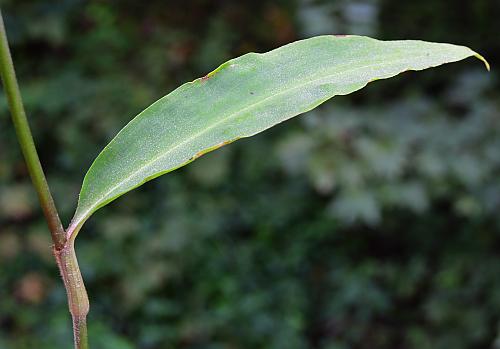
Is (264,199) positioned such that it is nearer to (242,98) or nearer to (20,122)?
(242,98)

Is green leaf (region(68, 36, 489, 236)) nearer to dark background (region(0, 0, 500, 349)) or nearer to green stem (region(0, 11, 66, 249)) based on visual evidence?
green stem (region(0, 11, 66, 249))

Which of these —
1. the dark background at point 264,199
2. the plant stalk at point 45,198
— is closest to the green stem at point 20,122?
the plant stalk at point 45,198

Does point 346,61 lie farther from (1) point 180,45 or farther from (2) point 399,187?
(1) point 180,45

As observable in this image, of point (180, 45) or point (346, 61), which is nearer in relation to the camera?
point (346, 61)

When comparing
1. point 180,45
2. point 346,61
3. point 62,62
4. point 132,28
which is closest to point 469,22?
point 180,45

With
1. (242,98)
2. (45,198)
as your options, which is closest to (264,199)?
(242,98)

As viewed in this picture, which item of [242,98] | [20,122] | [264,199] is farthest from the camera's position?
[264,199]
